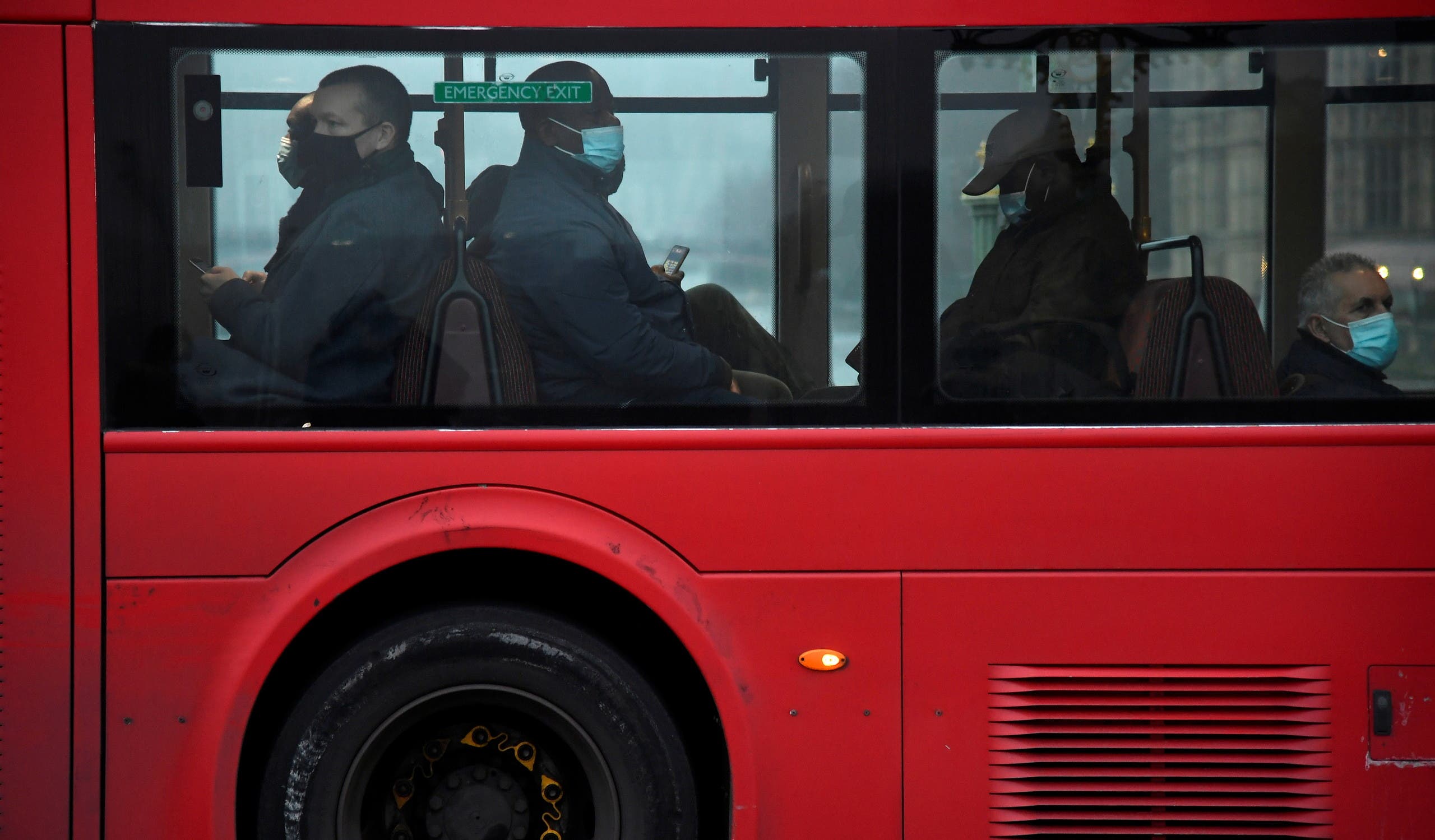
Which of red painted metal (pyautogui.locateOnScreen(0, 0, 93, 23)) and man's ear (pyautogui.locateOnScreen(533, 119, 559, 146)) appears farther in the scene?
man's ear (pyautogui.locateOnScreen(533, 119, 559, 146))

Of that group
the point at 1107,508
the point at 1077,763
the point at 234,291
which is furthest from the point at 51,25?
the point at 1077,763

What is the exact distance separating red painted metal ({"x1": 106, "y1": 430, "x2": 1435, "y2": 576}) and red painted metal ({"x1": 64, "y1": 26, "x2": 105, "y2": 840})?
1.29 feet

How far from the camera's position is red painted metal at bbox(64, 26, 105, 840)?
255 cm

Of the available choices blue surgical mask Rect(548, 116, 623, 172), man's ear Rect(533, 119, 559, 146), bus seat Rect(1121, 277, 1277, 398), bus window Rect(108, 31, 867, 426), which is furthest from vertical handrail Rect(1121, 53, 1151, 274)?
man's ear Rect(533, 119, 559, 146)

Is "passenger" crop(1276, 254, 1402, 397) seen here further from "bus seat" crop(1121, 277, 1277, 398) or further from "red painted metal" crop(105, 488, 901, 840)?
"red painted metal" crop(105, 488, 901, 840)

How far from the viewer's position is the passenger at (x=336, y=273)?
8.61ft

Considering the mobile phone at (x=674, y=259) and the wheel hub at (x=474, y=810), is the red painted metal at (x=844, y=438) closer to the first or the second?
the mobile phone at (x=674, y=259)

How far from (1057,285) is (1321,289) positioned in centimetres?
66

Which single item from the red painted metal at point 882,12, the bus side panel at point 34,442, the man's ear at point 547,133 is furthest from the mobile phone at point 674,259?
the bus side panel at point 34,442

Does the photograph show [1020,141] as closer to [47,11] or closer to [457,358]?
[457,358]

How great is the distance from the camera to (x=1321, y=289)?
2.72 metres

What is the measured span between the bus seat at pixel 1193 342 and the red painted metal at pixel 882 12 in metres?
0.65

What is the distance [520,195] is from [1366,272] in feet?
6.91

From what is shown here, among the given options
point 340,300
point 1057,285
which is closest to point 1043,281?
point 1057,285
